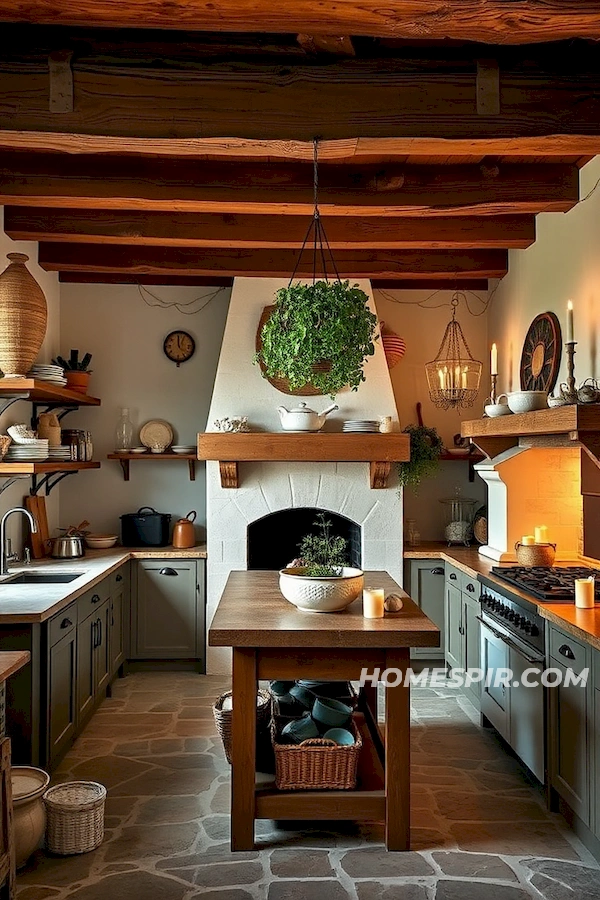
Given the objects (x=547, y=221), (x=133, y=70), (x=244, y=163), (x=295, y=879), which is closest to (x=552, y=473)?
(x=547, y=221)

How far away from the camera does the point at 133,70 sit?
2963 millimetres

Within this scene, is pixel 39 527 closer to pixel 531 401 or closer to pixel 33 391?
pixel 33 391

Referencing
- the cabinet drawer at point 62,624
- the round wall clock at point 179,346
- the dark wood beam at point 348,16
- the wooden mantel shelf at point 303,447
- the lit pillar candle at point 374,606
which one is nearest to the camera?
the dark wood beam at point 348,16

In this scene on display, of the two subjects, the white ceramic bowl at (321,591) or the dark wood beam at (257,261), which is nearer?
the white ceramic bowl at (321,591)

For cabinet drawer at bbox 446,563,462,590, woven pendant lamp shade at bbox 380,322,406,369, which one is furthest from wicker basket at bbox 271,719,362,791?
woven pendant lamp shade at bbox 380,322,406,369

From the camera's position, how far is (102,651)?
471cm

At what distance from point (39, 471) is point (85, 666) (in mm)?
1096

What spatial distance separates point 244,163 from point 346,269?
61.4 inches

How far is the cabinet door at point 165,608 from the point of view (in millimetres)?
5492

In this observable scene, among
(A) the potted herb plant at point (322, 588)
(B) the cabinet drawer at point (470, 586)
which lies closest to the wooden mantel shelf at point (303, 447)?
(B) the cabinet drawer at point (470, 586)

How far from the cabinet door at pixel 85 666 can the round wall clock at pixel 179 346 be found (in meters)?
2.32

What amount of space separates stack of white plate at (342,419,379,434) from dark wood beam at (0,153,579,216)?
1600mm

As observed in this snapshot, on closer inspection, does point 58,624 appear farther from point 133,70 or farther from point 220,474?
point 133,70

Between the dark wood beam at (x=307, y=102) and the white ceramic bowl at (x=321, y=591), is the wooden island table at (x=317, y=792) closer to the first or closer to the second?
the white ceramic bowl at (x=321, y=591)
